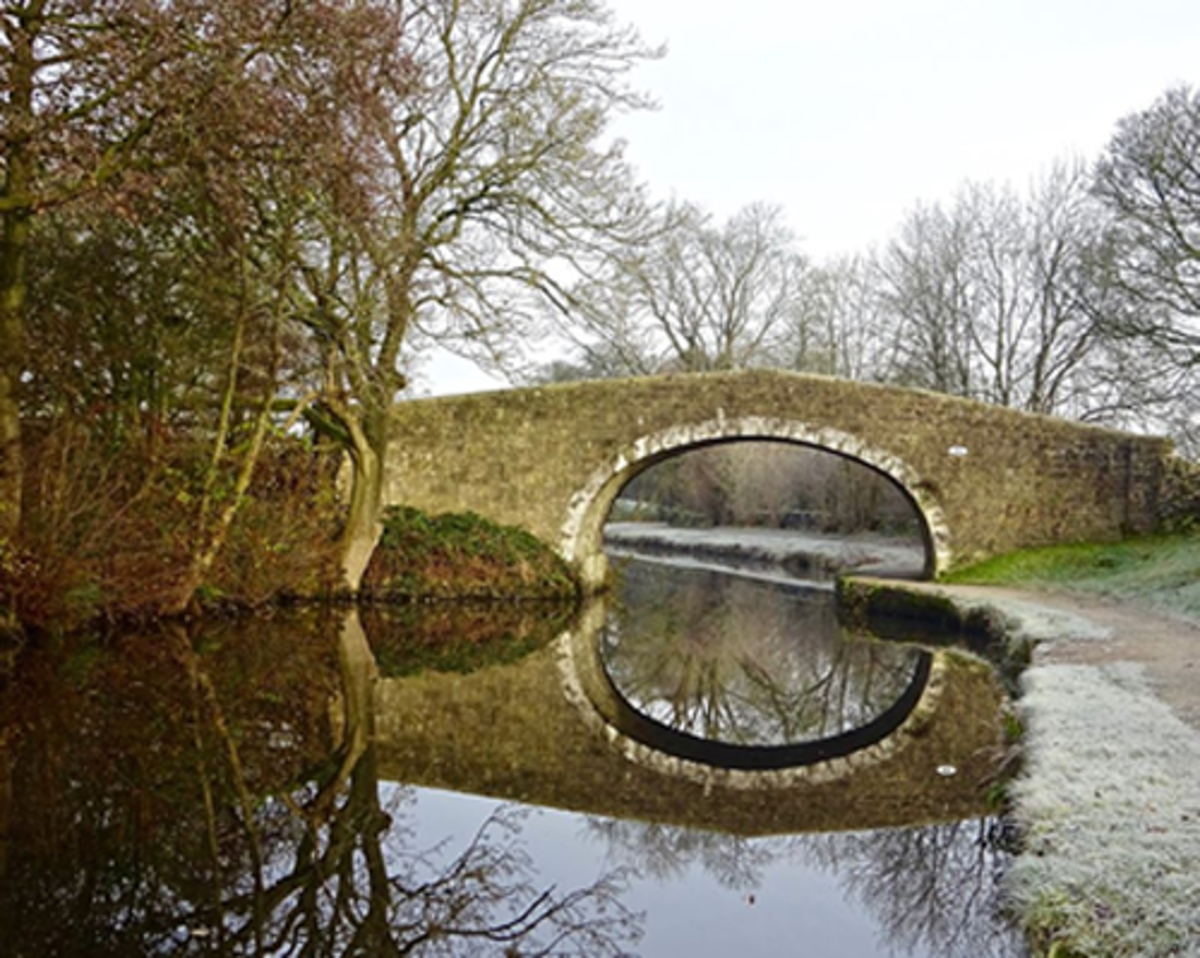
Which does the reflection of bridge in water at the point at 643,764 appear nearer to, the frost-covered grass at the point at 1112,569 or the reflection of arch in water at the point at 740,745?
the reflection of arch in water at the point at 740,745

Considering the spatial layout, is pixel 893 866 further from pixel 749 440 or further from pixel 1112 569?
pixel 1112 569

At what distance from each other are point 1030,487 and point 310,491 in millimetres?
9794

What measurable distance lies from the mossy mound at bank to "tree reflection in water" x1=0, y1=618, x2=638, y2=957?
19.9ft

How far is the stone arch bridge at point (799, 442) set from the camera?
1380 cm

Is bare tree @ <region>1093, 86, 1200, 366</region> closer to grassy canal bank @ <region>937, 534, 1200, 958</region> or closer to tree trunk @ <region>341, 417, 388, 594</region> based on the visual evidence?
grassy canal bank @ <region>937, 534, 1200, 958</region>

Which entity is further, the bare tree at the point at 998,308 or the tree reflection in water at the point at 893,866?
the bare tree at the point at 998,308

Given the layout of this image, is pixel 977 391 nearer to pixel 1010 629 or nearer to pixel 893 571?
pixel 893 571

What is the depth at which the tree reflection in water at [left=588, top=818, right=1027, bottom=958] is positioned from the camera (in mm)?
3572

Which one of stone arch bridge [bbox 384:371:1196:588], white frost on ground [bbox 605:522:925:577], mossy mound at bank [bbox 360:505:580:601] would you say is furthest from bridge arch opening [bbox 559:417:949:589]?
white frost on ground [bbox 605:522:925:577]

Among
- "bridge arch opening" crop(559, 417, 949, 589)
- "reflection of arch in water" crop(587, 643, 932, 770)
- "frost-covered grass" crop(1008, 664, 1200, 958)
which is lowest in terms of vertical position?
"reflection of arch in water" crop(587, 643, 932, 770)

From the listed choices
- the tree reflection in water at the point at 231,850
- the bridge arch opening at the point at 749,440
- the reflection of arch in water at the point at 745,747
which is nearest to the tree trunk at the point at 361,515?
the bridge arch opening at the point at 749,440

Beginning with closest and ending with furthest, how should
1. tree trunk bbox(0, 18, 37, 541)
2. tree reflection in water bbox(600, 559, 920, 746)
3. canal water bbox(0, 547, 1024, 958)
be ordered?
canal water bbox(0, 547, 1024, 958), tree trunk bbox(0, 18, 37, 541), tree reflection in water bbox(600, 559, 920, 746)

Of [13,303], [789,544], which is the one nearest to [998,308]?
[789,544]

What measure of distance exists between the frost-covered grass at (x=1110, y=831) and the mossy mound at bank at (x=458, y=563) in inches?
333
